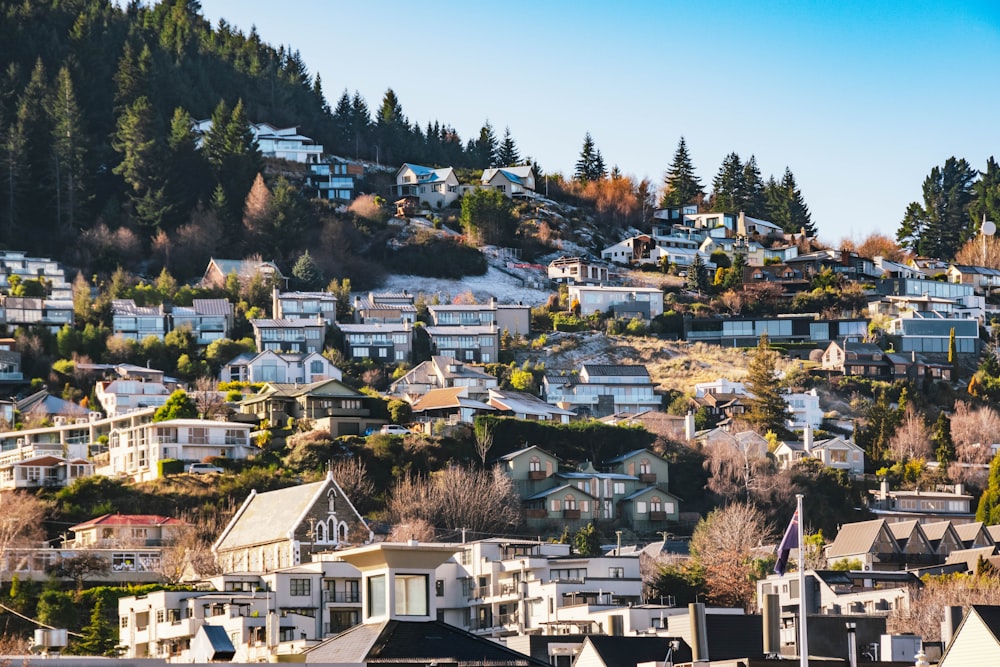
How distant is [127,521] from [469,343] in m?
41.1

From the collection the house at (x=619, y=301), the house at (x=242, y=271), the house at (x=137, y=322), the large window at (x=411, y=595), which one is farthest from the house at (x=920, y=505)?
the large window at (x=411, y=595)

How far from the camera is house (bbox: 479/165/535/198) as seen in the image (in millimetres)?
156125

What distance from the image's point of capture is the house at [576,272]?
441ft

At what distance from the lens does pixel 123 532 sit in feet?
254

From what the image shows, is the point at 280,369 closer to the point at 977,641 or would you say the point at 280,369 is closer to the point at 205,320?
the point at 205,320

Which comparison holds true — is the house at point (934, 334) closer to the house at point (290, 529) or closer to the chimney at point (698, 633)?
the house at point (290, 529)

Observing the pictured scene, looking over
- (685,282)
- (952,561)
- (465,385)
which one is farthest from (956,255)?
(952,561)

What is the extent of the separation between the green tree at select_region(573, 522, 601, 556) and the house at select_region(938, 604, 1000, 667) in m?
47.1

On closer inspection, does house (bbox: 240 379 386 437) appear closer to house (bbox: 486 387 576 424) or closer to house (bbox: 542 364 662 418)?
house (bbox: 486 387 576 424)

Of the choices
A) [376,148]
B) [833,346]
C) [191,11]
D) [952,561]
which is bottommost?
[952,561]

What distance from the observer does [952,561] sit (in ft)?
248

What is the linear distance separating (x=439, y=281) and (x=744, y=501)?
4688 centimetres

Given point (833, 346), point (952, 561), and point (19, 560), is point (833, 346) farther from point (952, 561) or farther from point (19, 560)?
point (19, 560)

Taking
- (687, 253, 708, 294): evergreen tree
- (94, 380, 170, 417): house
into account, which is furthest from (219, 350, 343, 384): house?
(687, 253, 708, 294): evergreen tree
